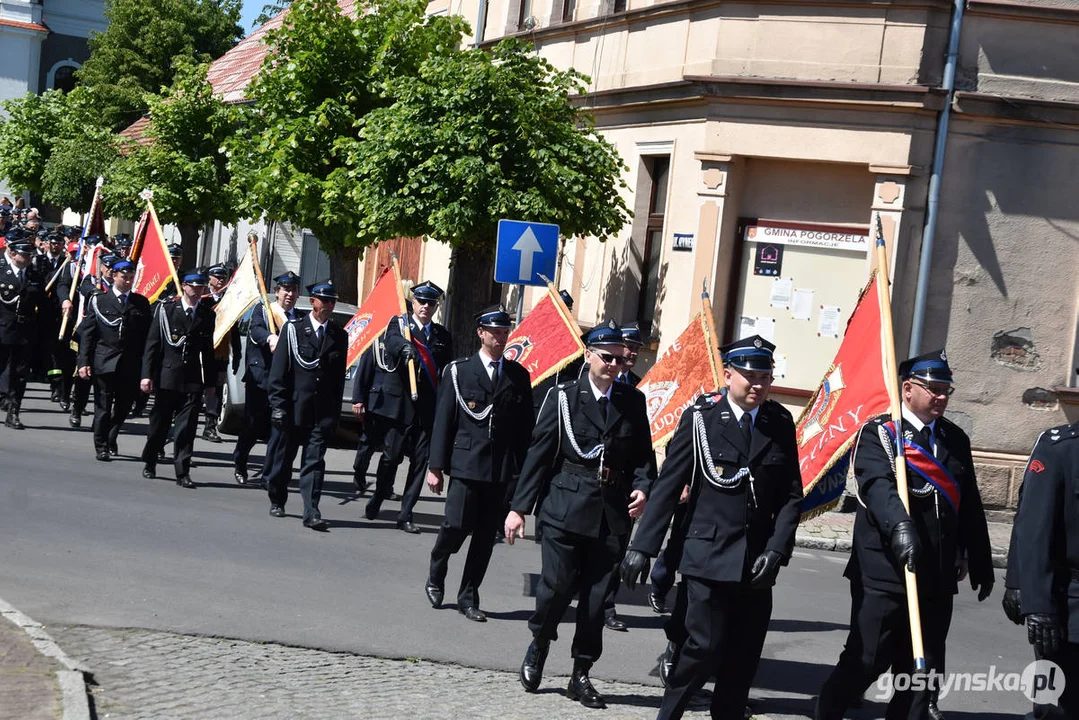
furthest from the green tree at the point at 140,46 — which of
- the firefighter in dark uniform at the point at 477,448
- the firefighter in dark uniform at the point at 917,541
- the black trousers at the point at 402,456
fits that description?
the firefighter in dark uniform at the point at 917,541

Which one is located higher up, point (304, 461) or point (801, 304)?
point (801, 304)

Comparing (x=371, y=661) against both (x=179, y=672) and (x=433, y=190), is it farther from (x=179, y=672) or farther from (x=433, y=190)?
(x=433, y=190)

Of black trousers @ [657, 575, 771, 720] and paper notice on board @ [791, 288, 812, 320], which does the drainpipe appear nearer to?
paper notice on board @ [791, 288, 812, 320]

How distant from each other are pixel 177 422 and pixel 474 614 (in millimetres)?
5470

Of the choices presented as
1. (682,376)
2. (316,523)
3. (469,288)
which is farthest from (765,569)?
(469,288)

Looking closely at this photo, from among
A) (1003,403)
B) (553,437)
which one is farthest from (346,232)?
(553,437)

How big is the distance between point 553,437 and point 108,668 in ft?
8.39

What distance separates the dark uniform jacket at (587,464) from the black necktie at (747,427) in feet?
3.57

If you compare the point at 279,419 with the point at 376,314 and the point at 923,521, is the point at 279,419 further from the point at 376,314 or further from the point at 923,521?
the point at 923,521

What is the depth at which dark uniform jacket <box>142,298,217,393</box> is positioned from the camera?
13.7m

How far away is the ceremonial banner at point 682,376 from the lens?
33.6 feet

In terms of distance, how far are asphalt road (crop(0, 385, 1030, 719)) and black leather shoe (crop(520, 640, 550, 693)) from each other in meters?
0.46

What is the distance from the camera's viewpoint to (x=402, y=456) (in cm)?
1272

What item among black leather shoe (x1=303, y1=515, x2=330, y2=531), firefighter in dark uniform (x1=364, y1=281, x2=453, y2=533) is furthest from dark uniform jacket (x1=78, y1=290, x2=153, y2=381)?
black leather shoe (x1=303, y1=515, x2=330, y2=531)
